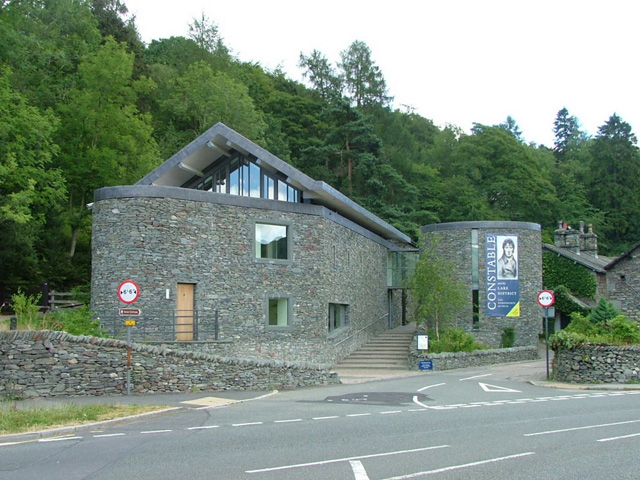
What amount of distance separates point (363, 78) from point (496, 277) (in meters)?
35.7

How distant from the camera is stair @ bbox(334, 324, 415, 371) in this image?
100ft

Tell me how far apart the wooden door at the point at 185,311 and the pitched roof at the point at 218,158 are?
5.09 metres

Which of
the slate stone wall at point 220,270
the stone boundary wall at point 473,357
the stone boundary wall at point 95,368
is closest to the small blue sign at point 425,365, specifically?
the stone boundary wall at point 473,357

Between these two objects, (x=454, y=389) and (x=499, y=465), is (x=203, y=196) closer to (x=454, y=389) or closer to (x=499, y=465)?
(x=454, y=389)

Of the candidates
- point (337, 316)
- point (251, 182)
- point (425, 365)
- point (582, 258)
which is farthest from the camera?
point (582, 258)

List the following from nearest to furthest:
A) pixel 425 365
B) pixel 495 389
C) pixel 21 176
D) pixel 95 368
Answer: pixel 95 368 → pixel 495 389 → pixel 425 365 → pixel 21 176

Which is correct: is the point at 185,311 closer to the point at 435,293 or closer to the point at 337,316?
the point at 337,316

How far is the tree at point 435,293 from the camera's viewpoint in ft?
110

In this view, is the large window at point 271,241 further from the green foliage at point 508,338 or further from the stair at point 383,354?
Result: the green foliage at point 508,338

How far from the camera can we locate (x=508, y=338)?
36281 millimetres

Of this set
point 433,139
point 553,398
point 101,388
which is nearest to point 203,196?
point 101,388

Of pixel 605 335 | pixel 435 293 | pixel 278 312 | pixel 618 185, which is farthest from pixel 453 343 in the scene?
pixel 618 185

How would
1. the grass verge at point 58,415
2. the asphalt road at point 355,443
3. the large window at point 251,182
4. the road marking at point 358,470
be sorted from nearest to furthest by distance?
the road marking at point 358,470
the asphalt road at point 355,443
the grass verge at point 58,415
the large window at point 251,182

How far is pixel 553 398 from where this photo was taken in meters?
18.9
